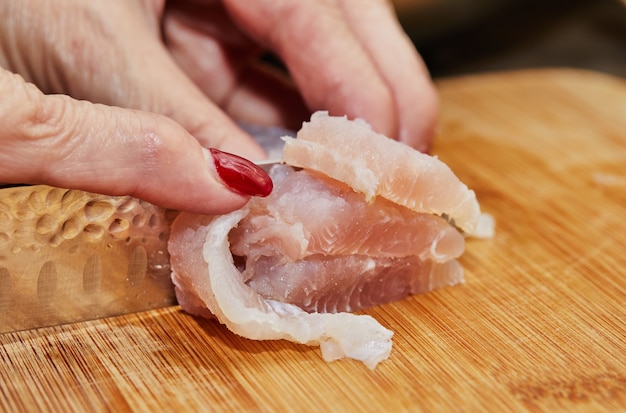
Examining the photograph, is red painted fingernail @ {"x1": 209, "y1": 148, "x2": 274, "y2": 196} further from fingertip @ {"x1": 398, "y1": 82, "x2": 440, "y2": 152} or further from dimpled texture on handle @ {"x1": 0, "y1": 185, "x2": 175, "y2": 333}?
fingertip @ {"x1": 398, "y1": 82, "x2": 440, "y2": 152}

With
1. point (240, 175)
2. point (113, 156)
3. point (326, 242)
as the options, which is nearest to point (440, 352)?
point (326, 242)

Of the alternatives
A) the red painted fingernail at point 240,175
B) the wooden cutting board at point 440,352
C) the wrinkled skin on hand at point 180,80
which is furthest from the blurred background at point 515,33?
the red painted fingernail at point 240,175

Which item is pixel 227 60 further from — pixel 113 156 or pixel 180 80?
pixel 113 156

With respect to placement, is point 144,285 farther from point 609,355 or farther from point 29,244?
point 609,355

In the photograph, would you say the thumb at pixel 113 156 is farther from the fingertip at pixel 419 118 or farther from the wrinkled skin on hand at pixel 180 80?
the fingertip at pixel 419 118

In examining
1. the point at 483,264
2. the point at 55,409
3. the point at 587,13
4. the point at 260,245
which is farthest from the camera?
the point at 587,13

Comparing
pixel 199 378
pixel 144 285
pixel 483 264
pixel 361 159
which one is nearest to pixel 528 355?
pixel 483 264
